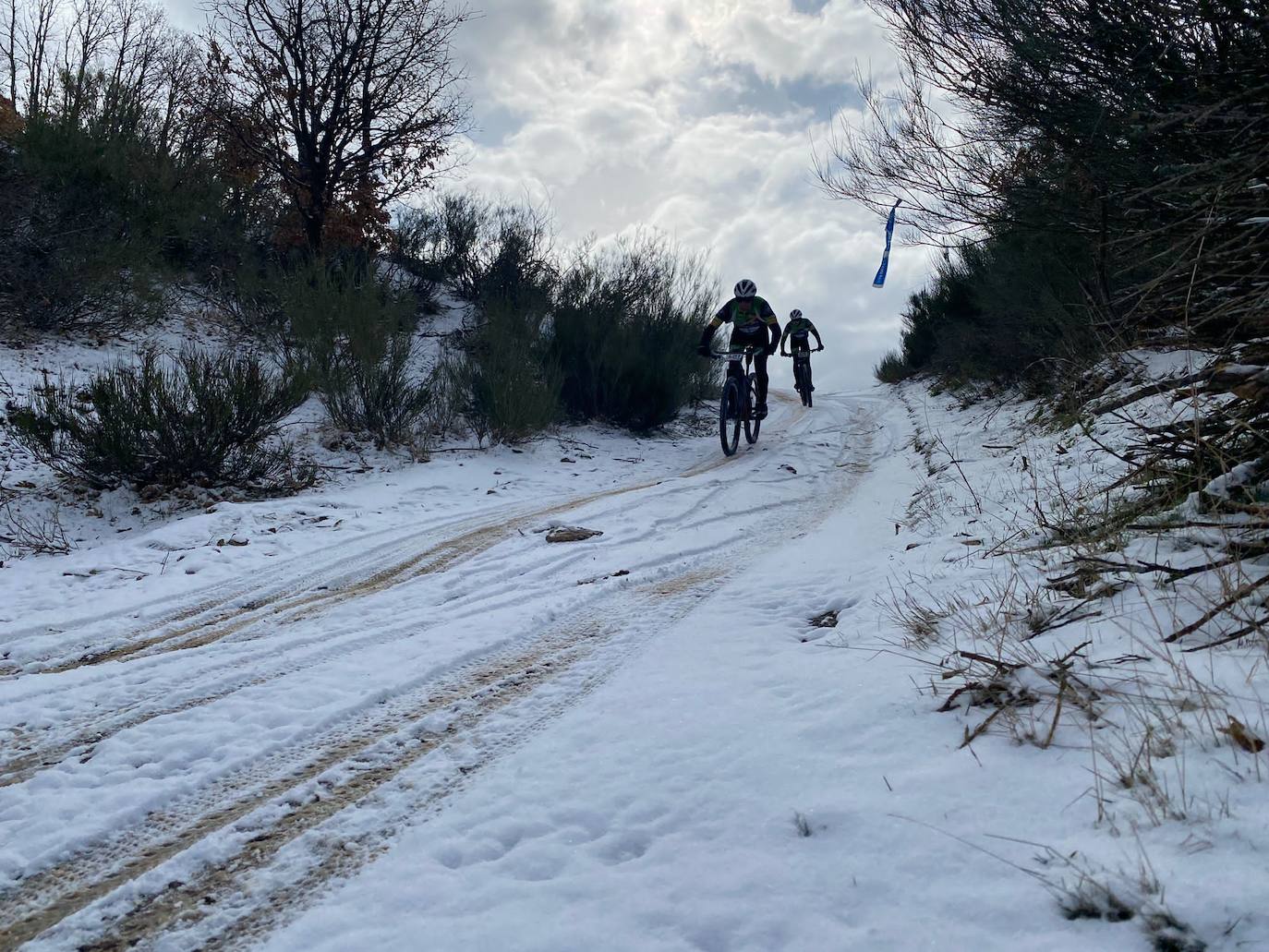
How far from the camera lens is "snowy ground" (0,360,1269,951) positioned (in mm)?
1444

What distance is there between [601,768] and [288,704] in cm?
128

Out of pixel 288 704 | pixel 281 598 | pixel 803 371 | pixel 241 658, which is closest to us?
pixel 288 704

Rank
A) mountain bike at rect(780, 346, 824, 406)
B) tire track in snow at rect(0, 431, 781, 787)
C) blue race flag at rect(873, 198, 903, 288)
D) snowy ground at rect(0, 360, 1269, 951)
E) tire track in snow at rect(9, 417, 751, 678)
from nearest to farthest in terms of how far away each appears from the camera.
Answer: snowy ground at rect(0, 360, 1269, 951)
tire track in snow at rect(0, 431, 781, 787)
tire track in snow at rect(9, 417, 751, 678)
blue race flag at rect(873, 198, 903, 288)
mountain bike at rect(780, 346, 824, 406)

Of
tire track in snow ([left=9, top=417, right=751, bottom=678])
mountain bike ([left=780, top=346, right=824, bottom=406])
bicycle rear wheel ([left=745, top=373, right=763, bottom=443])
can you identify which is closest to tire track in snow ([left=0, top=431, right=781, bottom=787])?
tire track in snow ([left=9, top=417, right=751, bottom=678])

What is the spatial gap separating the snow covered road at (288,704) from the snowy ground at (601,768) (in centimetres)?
1

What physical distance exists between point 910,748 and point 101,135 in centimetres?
1531

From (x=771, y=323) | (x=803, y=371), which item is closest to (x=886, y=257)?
(x=771, y=323)

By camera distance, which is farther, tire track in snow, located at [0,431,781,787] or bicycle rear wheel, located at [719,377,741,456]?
bicycle rear wheel, located at [719,377,741,456]

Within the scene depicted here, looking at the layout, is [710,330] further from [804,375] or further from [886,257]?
[804,375]

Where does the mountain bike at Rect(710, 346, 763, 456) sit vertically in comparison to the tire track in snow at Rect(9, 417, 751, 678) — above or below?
above

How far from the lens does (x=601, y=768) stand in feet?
7.13

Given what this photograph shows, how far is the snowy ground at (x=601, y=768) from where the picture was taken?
4.74ft

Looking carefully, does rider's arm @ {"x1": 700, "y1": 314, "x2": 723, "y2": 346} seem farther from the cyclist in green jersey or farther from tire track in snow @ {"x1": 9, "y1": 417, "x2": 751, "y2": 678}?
tire track in snow @ {"x1": 9, "y1": 417, "x2": 751, "y2": 678}

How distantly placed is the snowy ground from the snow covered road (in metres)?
0.01
